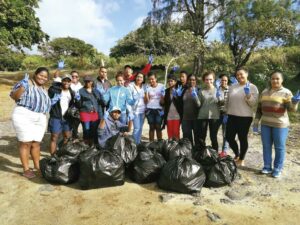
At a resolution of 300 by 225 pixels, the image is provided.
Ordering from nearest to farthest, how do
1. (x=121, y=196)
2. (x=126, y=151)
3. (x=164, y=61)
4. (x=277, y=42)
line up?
(x=121, y=196), (x=126, y=151), (x=277, y=42), (x=164, y=61)

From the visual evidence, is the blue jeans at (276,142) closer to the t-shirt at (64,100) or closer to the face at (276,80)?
the face at (276,80)

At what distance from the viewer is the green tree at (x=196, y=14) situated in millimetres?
14488

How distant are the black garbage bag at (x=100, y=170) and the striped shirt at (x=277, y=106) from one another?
207cm

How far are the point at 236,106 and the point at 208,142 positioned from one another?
2007 millimetres

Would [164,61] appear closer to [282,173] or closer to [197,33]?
[197,33]

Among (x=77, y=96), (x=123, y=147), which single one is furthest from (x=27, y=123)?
(x=123, y=147)

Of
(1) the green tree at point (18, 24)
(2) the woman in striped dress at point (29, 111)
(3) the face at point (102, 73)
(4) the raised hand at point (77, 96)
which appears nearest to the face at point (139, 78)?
(3) the face at point (102, 73)

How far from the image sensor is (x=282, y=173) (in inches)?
177

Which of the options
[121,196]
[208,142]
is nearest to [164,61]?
[208,142]

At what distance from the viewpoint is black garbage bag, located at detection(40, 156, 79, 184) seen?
3.86 metres

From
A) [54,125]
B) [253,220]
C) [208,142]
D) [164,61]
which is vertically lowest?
[253,220]

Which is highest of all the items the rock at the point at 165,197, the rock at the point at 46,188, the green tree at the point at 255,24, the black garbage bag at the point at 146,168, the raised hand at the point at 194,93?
the green tree at the point at 255,24

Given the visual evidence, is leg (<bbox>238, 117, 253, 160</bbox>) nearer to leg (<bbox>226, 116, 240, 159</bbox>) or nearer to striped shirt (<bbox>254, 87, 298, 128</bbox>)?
leg (<bbox>226, 116, 240, 159</bbox>)

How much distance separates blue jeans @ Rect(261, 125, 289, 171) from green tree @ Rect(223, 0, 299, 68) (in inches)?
340
